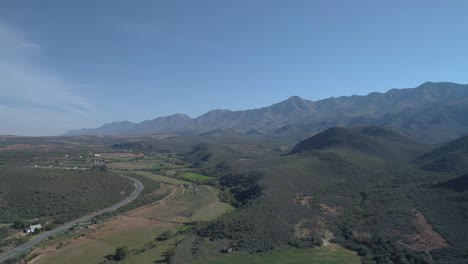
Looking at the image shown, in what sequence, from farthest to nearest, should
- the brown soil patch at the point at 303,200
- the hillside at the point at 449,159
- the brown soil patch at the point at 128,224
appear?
the hillside at the point at 449,159
the brown soil patch at the point at 303,200
the brown soil patch at the point at 128,224

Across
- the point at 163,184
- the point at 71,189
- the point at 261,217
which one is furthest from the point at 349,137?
the point at 71,189

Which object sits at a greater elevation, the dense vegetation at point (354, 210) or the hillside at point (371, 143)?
the hillside at point (371, 143)

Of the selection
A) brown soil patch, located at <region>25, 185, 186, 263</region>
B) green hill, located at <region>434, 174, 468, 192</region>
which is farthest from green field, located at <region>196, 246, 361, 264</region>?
green hill, located at <region>434, 174, 468, 192</region>

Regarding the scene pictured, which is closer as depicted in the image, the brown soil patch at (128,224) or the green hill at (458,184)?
the brown soil patch at (128,224)

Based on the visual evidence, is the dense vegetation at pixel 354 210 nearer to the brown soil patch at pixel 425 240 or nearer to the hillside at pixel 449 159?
the brown soil patch at pixel 425 240

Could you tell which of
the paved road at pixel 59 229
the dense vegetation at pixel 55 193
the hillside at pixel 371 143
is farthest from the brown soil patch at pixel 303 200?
the hillside at pixel 371 143
